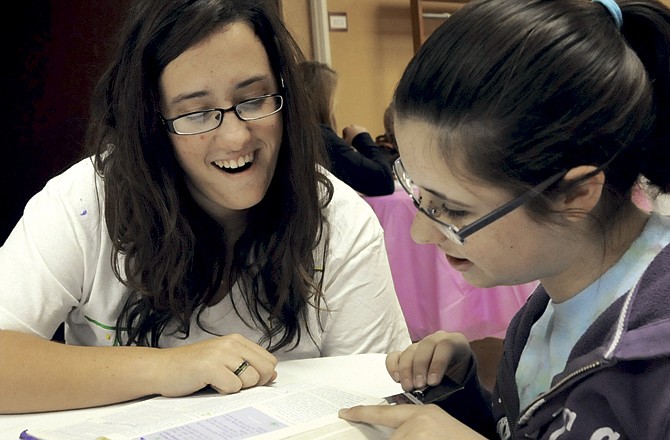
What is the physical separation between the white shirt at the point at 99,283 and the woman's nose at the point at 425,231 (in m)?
0.47

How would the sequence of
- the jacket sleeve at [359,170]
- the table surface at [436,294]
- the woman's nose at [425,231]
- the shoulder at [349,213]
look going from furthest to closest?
1. the jacket sleeve at [359,170]
2. the table surface at [436,294]
3. the shoulder at [349,213]
4. the woman's nose at [425,231]

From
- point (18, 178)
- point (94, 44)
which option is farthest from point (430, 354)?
point (18, 178)

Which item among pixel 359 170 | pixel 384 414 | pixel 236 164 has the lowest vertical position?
pixel 359 170

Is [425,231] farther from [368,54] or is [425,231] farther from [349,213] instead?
[368,54]

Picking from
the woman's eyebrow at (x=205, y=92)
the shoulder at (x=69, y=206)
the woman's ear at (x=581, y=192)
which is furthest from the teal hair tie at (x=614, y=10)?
the shoulder at (x=69, y=206)

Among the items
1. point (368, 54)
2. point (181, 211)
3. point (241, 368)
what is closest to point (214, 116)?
point (181, 211)

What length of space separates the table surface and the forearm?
1.82 metres

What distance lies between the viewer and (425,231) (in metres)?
0.90

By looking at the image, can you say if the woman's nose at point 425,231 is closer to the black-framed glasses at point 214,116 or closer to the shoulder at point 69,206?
the black-framed glasses at point 214,116

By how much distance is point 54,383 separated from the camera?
111cm

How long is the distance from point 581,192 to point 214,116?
65 cm

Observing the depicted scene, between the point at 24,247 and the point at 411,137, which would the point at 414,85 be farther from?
the point at 24,247

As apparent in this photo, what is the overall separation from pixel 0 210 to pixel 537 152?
282cm

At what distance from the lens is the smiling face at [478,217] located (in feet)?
2.74
